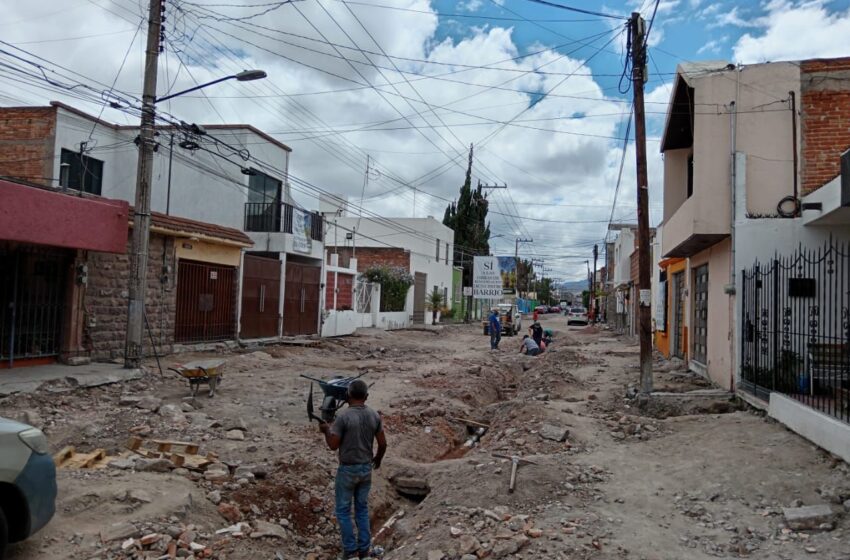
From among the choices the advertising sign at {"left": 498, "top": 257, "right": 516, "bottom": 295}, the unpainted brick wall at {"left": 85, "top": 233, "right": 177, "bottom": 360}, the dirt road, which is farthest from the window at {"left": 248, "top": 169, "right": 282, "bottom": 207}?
the advertising sign at {"left": 498, "top": 257, "right": 516, "bottom": 295}

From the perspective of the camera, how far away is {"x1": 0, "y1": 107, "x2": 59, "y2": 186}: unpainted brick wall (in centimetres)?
2055

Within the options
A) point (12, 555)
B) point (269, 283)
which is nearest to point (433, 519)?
point (12, 555)

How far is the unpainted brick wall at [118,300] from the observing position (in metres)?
13.2

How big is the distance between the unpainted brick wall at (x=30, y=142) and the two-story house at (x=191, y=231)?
0.11 ft

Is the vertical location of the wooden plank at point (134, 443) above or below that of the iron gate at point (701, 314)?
below

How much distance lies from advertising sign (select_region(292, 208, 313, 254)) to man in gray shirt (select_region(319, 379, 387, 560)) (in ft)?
60.2

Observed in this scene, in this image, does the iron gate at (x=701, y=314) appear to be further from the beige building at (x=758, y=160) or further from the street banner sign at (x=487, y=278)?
the street banner sign at (x=487, y=278)

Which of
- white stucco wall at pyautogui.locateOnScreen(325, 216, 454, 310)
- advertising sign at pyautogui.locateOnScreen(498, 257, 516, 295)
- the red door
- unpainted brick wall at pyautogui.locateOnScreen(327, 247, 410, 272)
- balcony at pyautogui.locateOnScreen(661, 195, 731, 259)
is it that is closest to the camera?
balcony at pyautogui.locateOnScreen(661, 195, 731, 259)

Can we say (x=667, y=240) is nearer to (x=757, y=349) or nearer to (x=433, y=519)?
(x=757, y=349)

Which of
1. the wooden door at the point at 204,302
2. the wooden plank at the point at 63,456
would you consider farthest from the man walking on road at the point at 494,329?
the wooden plank at the point at 63,456

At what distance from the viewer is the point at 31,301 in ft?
38.9

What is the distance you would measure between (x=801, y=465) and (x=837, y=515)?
4.45 ft

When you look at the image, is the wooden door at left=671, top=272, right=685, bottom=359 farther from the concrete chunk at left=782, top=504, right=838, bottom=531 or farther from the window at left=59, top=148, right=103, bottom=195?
the window at left=59, top=148, right=103, bottom=195

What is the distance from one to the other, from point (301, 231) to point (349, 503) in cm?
1952
